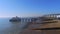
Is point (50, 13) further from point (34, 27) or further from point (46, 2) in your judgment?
point (34, 27)

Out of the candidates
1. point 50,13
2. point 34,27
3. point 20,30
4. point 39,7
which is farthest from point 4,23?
point 50,13

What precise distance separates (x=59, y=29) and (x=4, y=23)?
0.81 metres

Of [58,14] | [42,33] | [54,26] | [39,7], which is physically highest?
[39,7]

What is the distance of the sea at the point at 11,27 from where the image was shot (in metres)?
1.30

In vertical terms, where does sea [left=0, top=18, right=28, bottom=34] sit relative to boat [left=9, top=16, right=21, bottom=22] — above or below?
below

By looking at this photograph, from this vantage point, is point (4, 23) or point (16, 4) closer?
point (4, 23)

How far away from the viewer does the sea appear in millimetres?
1305

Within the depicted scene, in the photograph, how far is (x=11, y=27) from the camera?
1.32 m

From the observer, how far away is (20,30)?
1.37 meters

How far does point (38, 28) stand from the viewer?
4.46 ft

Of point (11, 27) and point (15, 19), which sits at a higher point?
point (15, 19)

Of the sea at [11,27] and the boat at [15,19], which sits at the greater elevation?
the boat at [15,19]

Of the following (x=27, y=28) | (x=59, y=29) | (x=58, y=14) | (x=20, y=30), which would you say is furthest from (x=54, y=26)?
(x=20, y=30)

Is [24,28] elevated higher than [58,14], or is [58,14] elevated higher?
[58,14]
